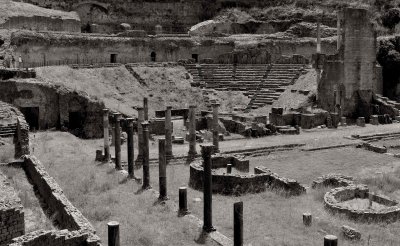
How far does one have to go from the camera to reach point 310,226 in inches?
580

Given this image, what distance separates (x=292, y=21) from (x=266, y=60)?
1187 cm

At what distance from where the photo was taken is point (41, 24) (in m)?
44.4

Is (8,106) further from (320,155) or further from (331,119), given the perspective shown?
(331,119)

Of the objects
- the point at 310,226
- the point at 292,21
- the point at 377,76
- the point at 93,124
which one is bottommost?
the point at 310,226

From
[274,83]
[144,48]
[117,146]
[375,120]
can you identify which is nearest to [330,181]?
[117,146]

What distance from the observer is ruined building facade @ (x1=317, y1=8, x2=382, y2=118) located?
37281 millimetres

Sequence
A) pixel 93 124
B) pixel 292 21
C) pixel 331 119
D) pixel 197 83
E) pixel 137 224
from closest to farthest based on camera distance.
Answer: pixel 137 224
pixel 93 124
pixel 331 119
pixel 197 83
pixel 292 21

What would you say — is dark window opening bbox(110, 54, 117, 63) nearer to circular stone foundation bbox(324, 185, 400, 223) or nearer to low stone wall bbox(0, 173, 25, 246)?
circular stone foundation bbox(324, 185, 400, 223)

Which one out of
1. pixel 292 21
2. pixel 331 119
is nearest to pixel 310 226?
pixel 331 119

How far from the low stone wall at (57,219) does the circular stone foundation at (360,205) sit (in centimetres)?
839

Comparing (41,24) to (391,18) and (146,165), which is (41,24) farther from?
(391,18)

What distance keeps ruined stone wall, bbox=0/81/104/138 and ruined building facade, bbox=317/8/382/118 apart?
1739 cm

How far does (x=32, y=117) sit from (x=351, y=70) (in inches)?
955

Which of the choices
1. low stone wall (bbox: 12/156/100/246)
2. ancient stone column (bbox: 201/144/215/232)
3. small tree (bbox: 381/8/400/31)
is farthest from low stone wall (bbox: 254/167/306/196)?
small tree (bbox: 381/8/400/31)
